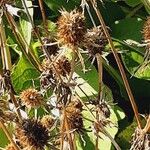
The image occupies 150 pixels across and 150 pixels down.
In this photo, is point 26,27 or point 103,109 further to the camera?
point 26,27

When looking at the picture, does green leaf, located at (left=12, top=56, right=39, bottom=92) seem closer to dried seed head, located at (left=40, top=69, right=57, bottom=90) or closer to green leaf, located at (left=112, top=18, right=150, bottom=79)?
green leaf, located at (left=112, top=18, right=150, bottom=79)

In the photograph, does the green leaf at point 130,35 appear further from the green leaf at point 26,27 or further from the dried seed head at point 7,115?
the dried seed head at point 7,115

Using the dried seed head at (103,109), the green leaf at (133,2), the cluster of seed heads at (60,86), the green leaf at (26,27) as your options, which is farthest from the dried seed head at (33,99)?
the green leaf at (133,2)

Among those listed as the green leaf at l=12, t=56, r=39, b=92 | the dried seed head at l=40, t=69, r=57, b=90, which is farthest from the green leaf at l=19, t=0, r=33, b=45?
the dried seed head at l=40, t=69, r=57, b=90

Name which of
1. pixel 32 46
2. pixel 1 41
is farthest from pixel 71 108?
pixel 32 46

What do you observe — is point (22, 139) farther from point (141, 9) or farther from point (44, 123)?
point (141, 9)

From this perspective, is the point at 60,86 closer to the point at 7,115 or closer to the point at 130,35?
the point at 7,115

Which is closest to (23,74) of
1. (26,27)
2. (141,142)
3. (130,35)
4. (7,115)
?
(26,27)

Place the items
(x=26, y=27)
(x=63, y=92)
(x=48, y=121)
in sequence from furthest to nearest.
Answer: (x=26, y=27)
(x=48, y=121)
(x=63, y=92)
